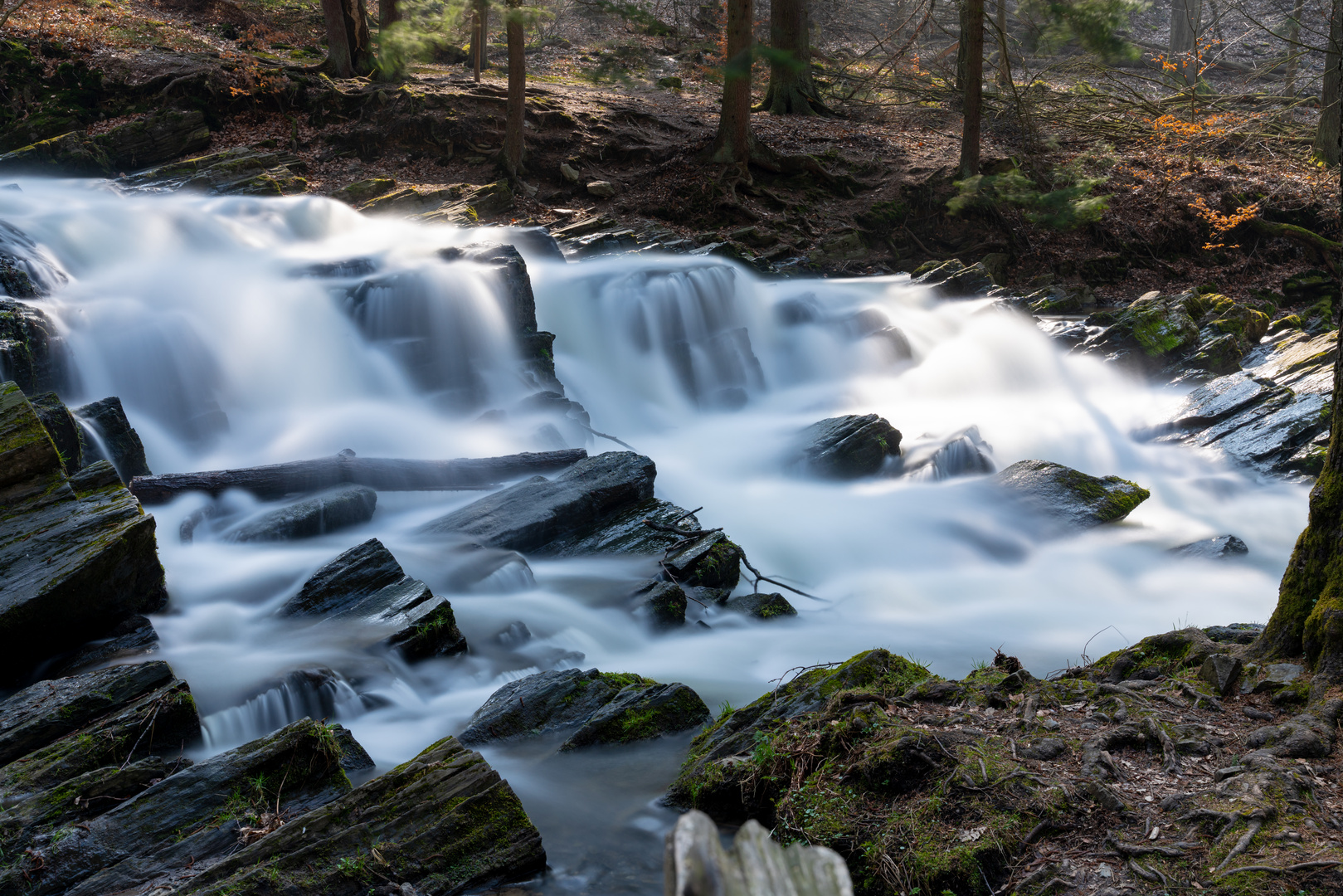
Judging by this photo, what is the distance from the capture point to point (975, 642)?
22.6 feet

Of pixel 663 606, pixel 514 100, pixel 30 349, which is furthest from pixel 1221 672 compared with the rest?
pixel 514 100

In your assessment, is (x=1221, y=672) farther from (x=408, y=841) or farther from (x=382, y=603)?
(x=382, y=603)

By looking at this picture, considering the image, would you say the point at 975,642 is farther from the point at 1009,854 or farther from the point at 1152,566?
the point at 1009,854

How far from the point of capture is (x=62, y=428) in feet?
23.1

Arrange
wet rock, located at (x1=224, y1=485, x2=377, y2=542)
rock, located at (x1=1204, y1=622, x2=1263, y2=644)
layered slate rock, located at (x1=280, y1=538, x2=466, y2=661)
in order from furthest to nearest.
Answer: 1. wet rock, located at (x1=224, y1=485, x2=377, y2=542)
2. layered slate rock, located at (x1=280, y1=538, x2=466, y2=661)
3. rock, located at (x1=1204, y1=622, x2=1263, y2=644)

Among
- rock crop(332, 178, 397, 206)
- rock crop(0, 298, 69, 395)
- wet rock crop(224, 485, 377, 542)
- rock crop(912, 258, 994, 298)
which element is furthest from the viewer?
rock crop(912, 258, 994, 298)

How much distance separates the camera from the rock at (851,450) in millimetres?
10562

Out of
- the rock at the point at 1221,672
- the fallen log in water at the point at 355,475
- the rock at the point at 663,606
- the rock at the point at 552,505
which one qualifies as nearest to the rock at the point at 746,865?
the rock at the point at 1221,672

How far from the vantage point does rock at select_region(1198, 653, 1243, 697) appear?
3918 millimetres

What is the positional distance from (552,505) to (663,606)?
1.76 meters

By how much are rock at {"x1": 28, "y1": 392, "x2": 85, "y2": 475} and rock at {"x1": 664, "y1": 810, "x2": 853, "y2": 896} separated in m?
7.64

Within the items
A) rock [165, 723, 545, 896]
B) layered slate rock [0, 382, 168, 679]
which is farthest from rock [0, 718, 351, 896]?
layered slate rock [0, 382, 168, 679]

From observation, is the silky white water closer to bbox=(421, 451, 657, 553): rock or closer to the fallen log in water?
the fallen log in water

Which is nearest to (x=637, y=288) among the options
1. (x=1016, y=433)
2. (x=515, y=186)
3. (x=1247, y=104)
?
(x=515, y=186)
